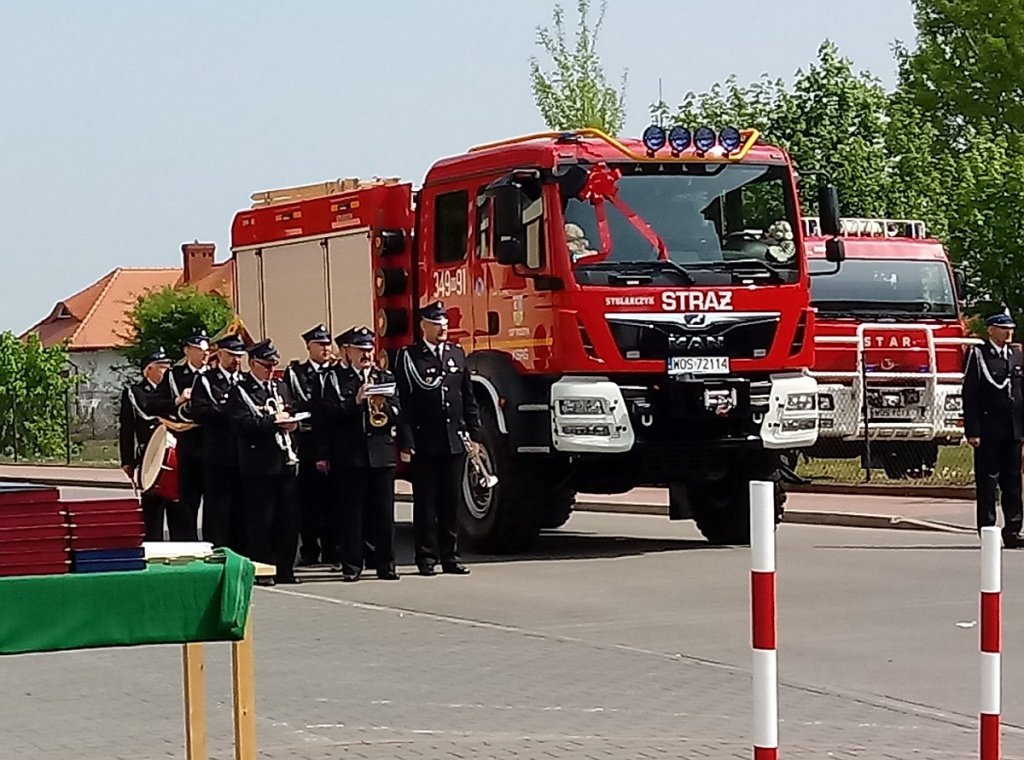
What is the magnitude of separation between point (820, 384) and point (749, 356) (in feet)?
23.9

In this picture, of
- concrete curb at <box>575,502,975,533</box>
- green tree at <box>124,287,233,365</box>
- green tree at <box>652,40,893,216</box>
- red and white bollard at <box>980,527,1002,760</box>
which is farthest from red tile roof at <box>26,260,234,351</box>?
red and white bollard at <box>980,527,1002,760</box>

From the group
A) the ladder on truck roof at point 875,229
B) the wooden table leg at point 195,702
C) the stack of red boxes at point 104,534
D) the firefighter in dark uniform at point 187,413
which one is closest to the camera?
the stack of red boxes at point 104,534

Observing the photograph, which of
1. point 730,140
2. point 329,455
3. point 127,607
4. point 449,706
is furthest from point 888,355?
point 127,607

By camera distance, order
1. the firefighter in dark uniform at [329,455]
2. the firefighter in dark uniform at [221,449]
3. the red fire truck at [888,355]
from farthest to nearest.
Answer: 1. the red fire truck at [888,355]
2. the firefighter in dark uniform at [329,455]
3. the firefighter in dark uniform at [221,449]

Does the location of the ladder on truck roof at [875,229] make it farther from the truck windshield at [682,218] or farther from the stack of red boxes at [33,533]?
the stack of red boxes at [33,533]

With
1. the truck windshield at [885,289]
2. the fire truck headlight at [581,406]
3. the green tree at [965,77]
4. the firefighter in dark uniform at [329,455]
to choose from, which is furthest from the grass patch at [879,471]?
the green tree at [965,77]

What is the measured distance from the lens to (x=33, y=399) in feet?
154

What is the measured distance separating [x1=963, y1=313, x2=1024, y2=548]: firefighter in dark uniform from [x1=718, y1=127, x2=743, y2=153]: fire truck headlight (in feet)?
8.14

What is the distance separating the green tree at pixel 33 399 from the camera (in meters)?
46.1

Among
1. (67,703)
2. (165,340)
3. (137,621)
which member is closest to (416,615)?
(67,703)

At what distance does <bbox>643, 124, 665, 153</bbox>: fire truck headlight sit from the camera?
622 inches

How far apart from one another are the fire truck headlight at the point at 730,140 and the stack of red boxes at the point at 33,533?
1089 cm

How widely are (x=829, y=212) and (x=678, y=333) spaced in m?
2.15

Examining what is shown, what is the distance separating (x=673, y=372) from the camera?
15.5 meters
